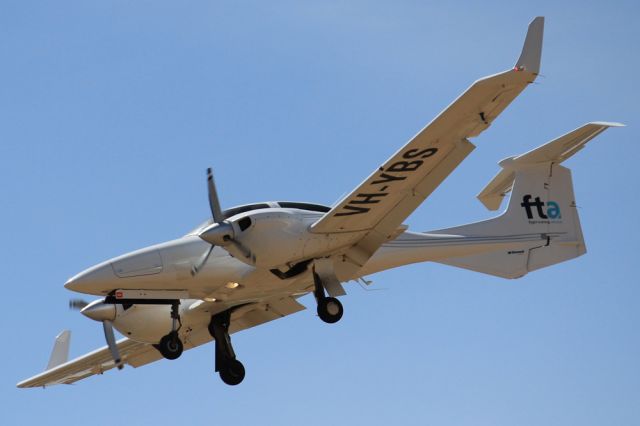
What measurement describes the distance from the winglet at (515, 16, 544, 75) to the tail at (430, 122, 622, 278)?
828 cm

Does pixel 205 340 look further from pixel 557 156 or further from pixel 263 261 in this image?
pixel 557 156

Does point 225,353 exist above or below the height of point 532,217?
below

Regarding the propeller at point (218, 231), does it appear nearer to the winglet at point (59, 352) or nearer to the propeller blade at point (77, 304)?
the propeller blade at point (77, 304)

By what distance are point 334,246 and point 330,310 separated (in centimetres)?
131

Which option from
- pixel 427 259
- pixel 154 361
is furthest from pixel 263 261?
pixel 154 361

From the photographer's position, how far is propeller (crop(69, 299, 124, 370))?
85.1 feet

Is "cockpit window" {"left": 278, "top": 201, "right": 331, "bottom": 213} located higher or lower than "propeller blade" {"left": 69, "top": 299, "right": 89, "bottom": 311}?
higher

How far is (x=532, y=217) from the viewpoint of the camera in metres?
28.8

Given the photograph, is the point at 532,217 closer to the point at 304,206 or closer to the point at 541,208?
the point at 541,208

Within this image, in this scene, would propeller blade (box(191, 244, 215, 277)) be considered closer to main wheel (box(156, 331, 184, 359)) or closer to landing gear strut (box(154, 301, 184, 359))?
landing gear strut (box(154, 301, 184, 359))

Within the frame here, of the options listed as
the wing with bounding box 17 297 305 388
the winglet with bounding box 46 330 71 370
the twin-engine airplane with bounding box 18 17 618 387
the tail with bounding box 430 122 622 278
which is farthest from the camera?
the winglet with bounding box 46 330 71 370

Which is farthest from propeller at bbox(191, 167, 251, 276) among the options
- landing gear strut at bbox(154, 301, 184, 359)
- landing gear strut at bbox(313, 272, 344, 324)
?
landing gear strut at bbox(154, 301, 184, 359)

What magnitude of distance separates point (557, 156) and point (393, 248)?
5.25 m

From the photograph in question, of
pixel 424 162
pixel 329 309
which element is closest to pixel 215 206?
pixel 329 309
